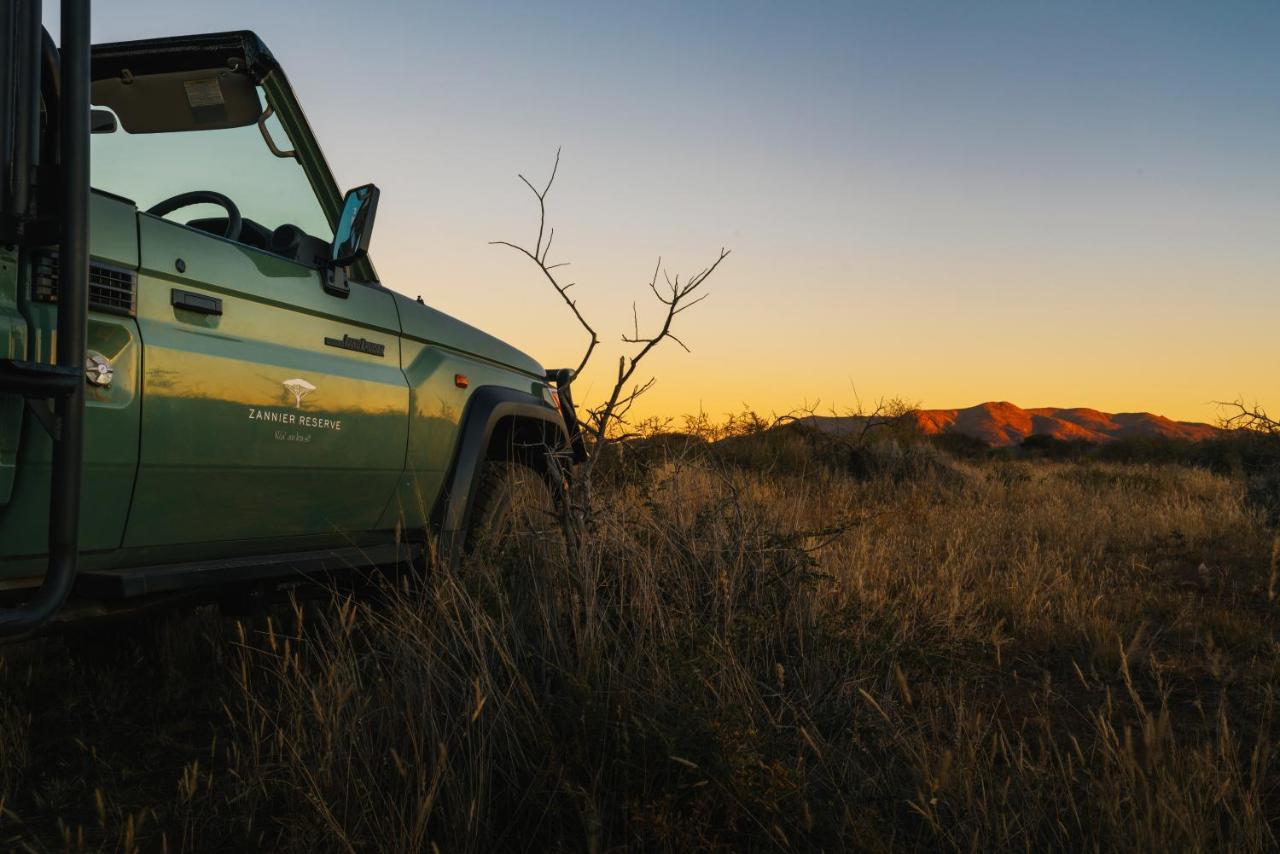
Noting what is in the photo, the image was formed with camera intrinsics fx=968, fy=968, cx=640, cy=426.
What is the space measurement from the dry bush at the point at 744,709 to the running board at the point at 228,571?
0.19m

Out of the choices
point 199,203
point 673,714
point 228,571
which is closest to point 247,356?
point 228,571

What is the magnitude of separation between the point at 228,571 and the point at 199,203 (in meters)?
1.46

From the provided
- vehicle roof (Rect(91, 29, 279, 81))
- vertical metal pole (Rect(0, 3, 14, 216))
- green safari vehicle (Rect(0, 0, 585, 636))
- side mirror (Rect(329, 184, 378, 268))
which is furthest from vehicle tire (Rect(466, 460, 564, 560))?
vertical metal pole (Rect(0, 3, 14, 216))

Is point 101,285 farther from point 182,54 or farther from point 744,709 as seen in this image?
point 744,709

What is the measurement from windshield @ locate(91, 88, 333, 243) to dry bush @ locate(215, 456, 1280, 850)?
1.49 m

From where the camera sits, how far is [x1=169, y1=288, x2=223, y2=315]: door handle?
2.70 metres

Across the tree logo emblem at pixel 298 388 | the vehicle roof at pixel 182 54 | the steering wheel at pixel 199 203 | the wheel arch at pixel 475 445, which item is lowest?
the wheel arch at pixel 475 445

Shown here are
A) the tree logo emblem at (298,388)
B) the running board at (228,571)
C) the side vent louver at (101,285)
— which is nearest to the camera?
the side vent louver at (101,285)

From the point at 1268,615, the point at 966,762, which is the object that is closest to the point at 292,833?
the point at 966,762

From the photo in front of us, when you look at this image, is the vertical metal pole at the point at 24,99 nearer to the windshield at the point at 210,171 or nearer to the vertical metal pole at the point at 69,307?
the vertical metal pole at the point at 69,307

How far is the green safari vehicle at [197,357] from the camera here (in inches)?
86.6

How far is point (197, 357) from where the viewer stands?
277cm

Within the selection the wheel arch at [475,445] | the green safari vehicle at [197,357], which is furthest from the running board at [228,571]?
the wheel arch at [475,445]

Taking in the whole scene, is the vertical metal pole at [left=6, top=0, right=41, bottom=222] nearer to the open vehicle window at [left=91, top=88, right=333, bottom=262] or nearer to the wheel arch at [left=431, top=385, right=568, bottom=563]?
the open vehicle window at [left=91, top=88, right=333, bottom=262]
